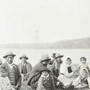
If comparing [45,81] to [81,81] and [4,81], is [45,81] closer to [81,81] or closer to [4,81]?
[4,81]

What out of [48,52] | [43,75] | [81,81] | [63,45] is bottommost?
[81,81]

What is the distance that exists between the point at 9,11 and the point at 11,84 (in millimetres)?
2551

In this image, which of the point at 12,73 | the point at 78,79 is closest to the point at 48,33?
the point at 78,79

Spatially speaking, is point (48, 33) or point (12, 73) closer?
point (12, 73)

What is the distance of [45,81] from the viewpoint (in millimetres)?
4988

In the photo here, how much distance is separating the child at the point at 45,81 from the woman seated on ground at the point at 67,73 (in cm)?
83

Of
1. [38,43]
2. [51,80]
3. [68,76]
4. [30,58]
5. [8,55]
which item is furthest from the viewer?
[38,43]

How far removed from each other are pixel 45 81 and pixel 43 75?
5.1 inches

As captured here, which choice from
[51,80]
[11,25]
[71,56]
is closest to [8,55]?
[51,80]

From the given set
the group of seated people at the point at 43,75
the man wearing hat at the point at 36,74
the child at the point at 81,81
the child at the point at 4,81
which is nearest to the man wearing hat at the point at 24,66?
the group of seated people at the point at 43,75

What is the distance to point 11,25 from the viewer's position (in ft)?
22.8

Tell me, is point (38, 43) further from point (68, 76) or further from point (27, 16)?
point (68, 76)

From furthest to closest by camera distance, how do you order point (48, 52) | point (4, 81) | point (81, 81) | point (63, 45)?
1. point (63, 45)
2. point (48, 52)
3. point (81, 81)
4. point (4, 81)

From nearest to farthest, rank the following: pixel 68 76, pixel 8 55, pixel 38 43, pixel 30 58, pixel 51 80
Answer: pixel 51 80 < pixel 8 55 < pixel 68 76 < pixel 30 58 < pixel 38 43
